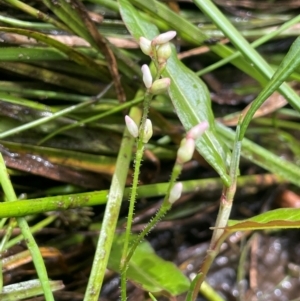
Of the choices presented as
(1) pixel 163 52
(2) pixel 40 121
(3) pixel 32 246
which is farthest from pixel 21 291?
(1) pixel 163 52

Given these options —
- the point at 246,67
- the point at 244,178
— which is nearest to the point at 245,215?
the point at 244,178

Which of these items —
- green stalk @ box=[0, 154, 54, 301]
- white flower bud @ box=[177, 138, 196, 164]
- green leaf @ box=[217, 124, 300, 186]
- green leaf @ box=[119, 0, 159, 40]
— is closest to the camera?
white flower bud @ box=[177, 138, 196, 164]

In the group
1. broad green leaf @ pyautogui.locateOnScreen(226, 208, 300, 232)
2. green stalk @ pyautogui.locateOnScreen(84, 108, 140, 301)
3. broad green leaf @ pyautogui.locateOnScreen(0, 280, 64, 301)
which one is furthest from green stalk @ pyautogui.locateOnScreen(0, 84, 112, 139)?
broad green leaf @ pyautogui.locateOnScreen(226, 208, 300, 232)

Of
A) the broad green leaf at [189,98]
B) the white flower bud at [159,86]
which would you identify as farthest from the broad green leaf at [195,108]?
the white flower bud at [159,86]

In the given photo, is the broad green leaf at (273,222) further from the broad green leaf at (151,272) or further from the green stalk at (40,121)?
the green stalk at (40,121)

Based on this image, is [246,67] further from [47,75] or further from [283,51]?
[47,75]

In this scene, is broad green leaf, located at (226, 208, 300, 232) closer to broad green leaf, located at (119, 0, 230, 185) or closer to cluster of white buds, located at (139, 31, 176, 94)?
broad green leaf, located at (119, 0, 230, 185)
